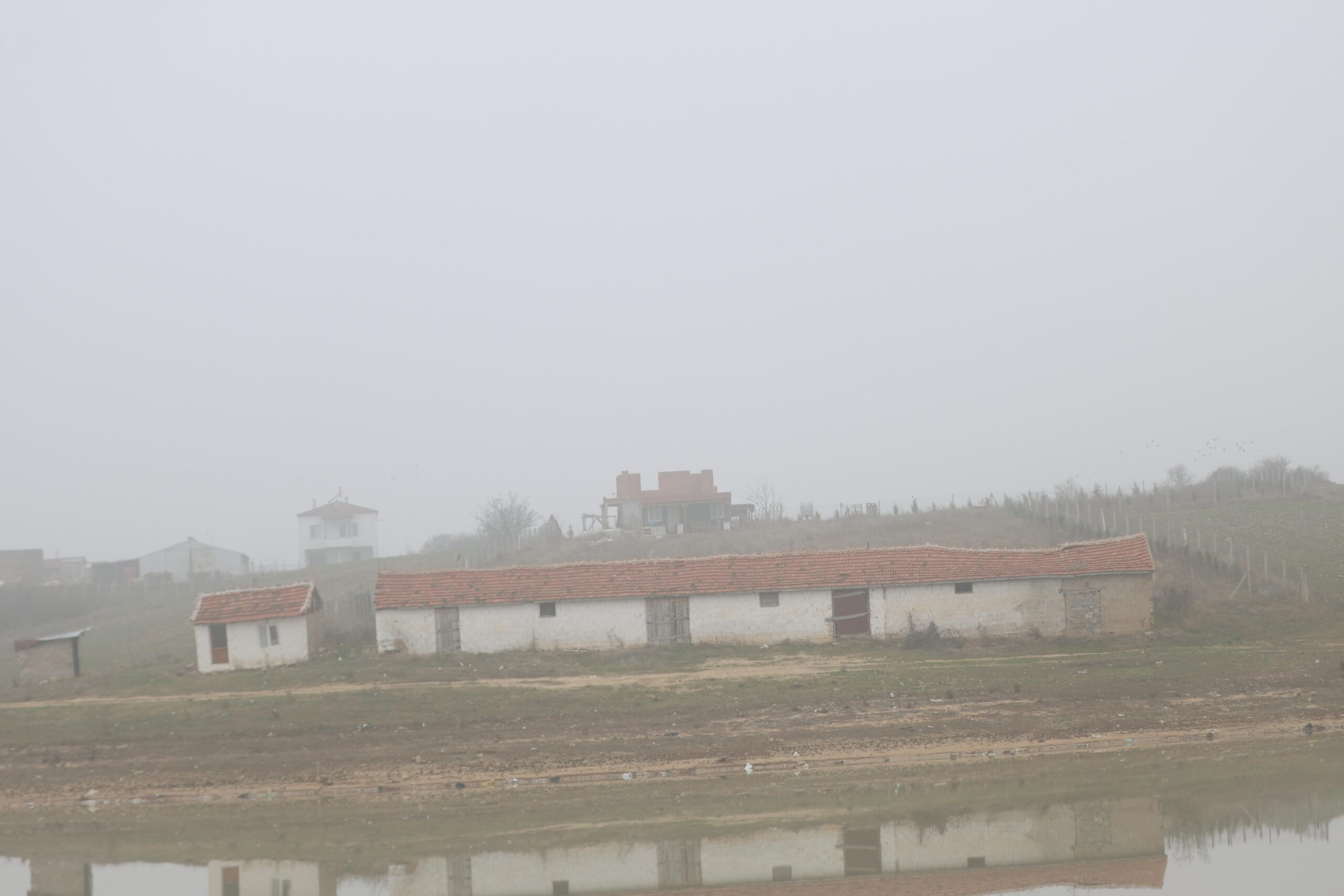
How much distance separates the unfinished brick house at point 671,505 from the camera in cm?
6334

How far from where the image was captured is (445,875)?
14.8 meters

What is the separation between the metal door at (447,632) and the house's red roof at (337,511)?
167 feet

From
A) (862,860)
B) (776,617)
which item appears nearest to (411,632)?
(776,617)

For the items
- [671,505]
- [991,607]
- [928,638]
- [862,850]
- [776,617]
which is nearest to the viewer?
[862,850]

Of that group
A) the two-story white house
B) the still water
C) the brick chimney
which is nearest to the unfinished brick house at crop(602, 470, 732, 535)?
the brick chimney

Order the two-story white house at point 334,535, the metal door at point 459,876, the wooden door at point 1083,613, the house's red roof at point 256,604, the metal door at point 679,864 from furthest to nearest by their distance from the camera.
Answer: the two-story white house at point 334,535
the house's red roof at point 256,604
the wooden door at point 1083,613
the metal door at point 459,876
the metal door at point 679,864

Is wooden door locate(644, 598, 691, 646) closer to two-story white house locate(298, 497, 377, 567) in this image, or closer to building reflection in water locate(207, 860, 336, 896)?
building reflection in water locate(207, 860, 336, 896)

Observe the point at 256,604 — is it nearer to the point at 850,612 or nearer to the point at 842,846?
the point at 850,612

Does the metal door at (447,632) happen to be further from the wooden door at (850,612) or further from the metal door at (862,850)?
the metal door at (862,850)

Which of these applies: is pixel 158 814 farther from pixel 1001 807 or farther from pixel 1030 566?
pixel 1030 566

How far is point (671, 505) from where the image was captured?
211ft

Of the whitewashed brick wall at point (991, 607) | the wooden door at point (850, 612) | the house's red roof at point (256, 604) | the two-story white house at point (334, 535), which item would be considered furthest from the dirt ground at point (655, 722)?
the two-story white house at point (334, 535)

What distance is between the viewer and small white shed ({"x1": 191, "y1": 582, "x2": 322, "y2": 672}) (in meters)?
32.9

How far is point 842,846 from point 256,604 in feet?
79.5
